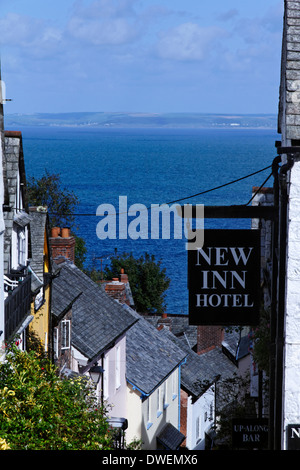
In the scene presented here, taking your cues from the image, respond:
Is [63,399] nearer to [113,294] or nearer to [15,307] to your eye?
[15,307]

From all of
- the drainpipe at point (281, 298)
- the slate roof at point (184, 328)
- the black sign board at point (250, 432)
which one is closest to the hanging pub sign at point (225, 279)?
the drainpipe at point (281, 298)

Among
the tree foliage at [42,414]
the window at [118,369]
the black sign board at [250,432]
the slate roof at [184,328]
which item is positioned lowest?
the slate roof at [184,328]

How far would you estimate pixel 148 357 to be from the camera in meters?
32.0

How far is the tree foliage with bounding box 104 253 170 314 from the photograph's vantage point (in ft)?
A: 220

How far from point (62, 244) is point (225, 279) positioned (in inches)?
686

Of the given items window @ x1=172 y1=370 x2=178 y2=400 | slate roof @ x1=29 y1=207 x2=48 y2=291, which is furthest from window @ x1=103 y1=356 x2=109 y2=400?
window @ x1=172 y1=370 x2=178 y2=400

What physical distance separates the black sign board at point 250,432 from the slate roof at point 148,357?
16.3m

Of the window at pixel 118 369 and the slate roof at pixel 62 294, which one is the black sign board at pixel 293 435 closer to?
the slate roof at pixel 62 294

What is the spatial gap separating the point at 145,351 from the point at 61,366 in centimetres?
908

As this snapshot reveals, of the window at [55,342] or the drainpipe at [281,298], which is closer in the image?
the drainpipe at [281,298]

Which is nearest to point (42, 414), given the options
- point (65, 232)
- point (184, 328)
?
point (65, 232)

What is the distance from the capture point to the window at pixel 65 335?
24.6m

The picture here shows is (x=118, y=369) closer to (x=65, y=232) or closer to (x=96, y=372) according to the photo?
(x=96, y=372)

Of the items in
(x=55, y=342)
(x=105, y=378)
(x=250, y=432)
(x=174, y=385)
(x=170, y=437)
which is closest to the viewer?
(x=250, y=432)
